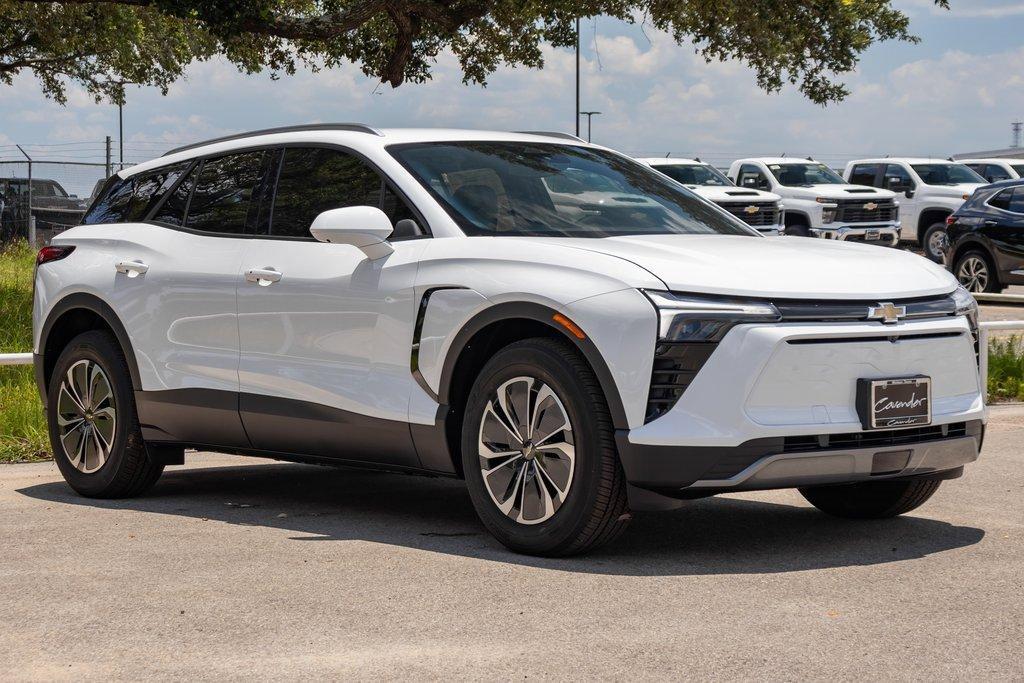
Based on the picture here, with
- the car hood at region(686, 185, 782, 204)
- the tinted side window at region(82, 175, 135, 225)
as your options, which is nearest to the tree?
the car hood at region(686, 185, 782, 204)

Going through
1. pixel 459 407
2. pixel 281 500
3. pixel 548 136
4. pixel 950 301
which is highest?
pixel 548 136

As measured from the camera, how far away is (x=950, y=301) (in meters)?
6.00

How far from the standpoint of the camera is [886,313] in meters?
5.69

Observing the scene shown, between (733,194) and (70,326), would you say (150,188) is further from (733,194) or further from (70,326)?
(733,194)

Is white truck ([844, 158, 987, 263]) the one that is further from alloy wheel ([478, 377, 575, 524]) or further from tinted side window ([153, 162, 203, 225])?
alloy wheel ([478, 377, 575, 524])

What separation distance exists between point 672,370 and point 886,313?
83cm

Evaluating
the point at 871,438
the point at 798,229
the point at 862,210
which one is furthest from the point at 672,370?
the point at 798,229

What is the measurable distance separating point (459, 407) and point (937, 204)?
81.6ft

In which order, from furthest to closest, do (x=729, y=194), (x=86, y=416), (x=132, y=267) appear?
(x=729, y=194) < (x=86, y=416) < (x=132, y=267)

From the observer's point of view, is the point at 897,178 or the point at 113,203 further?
the point at 897,178

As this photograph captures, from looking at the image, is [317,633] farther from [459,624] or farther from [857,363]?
[857,363]

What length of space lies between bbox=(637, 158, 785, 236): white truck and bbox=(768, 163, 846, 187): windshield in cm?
138

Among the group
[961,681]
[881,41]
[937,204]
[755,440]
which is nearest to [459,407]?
[755,440]

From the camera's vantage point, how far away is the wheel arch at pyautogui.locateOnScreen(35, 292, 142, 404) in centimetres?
776
